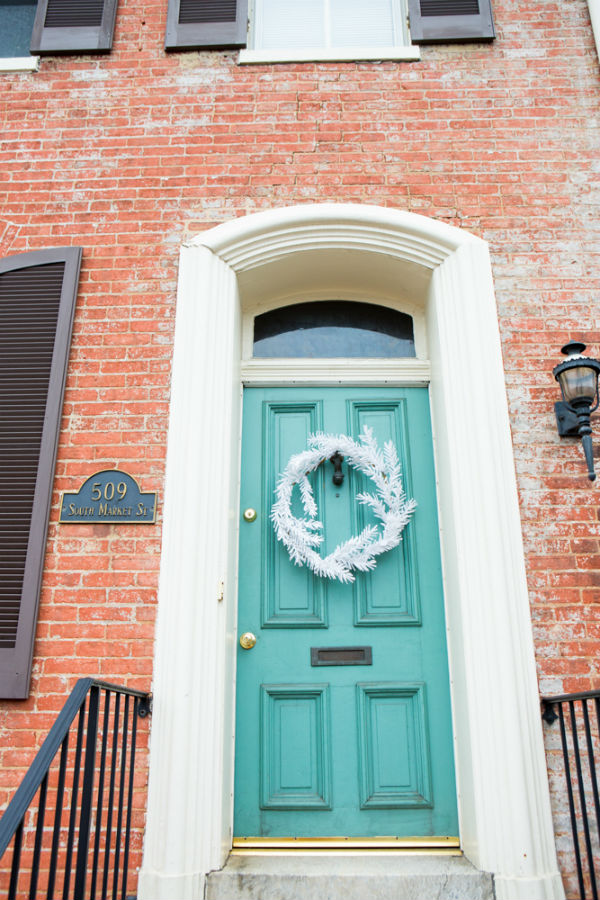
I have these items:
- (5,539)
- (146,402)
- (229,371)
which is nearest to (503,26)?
(229,371)

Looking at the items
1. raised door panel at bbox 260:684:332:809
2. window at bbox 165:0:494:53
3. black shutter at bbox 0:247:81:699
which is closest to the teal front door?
raised door panel at bbox 260:684:332:809

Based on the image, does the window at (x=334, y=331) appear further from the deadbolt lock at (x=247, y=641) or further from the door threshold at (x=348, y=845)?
the door threshold at (x=348, y=845)

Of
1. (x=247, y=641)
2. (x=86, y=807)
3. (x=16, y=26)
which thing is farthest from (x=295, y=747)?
(x=16, y=26)

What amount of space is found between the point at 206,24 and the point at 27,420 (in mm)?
2723

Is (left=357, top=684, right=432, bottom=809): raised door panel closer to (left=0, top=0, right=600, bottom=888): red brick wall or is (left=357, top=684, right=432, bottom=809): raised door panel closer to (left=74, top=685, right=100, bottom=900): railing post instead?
(left=0, top=0, right=600, bottom=888): red brick wall

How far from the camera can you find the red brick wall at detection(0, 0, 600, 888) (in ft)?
9.57

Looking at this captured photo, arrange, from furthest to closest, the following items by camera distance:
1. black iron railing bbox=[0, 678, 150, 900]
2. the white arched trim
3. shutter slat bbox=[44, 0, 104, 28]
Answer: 1. shutter slat bbox=[44, 0, 104, 28]
2. the white arched trim
3. black iron railing bbox=[0, 678, 150, 900]

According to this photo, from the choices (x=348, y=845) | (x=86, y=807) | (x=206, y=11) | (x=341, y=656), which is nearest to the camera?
(x=86, y=807)

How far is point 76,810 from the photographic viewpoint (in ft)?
8.00

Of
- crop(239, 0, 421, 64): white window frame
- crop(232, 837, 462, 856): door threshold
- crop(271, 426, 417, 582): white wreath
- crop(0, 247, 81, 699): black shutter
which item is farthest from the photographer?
crop(239, 0, 421, 64): white window frame

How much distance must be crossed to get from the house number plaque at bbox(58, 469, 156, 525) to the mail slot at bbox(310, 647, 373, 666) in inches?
40.1

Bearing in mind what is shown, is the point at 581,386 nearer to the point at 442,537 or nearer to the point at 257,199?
the point at 442,537

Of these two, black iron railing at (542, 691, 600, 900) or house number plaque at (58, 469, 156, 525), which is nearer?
black iron railing at (542, 691, 600, 900)

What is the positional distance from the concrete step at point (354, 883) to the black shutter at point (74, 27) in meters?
4.49
